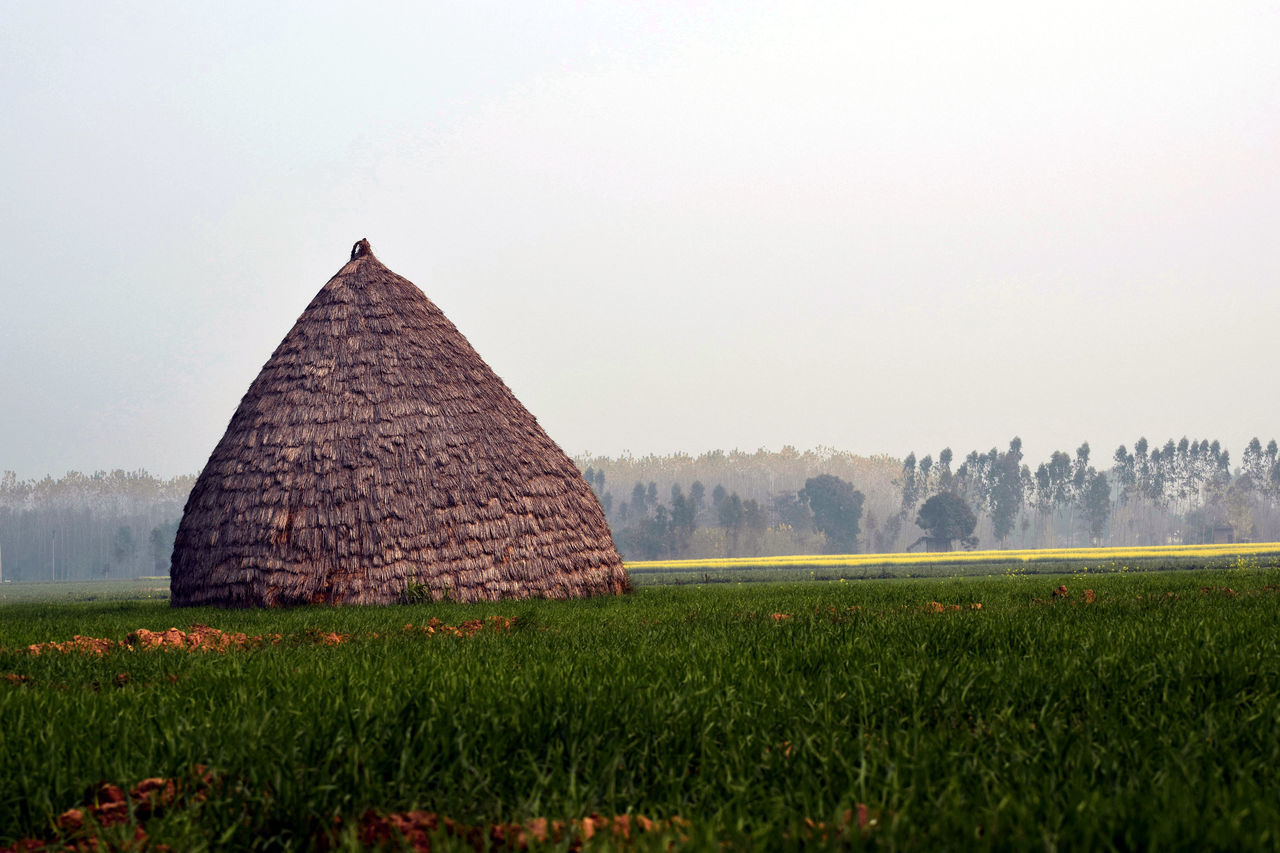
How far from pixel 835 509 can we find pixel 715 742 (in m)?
109

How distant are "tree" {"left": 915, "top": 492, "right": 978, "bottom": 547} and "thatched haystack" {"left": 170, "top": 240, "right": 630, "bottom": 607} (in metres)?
84.8

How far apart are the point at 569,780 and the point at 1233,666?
305 cm

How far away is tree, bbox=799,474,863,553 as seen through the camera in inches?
4272

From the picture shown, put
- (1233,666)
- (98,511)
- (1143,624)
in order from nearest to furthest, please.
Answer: (1233,666)
(1143,624)
(98,511)

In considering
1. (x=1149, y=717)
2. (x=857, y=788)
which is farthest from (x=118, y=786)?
(x=1149, y=717)

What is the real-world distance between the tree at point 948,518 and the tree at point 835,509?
12.3 metres

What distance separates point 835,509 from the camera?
108938mm

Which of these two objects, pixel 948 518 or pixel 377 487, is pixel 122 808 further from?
pixel 948 518

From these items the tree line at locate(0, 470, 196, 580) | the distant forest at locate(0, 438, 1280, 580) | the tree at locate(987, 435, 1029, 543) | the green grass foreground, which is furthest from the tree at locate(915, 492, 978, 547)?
the green grass foreground

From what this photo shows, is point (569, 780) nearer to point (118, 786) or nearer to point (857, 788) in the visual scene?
point (857, 788)

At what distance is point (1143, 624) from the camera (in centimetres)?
623

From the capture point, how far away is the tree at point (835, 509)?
108 m

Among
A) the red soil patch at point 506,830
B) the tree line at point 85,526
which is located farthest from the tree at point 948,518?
the red soil patch at point 506,830

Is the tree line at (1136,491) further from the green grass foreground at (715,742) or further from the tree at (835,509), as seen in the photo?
the green grass foreground at (715,742)
